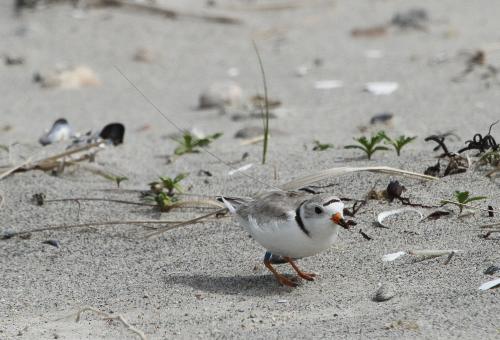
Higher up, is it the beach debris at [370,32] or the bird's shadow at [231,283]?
the bird's shadow at [231,283]

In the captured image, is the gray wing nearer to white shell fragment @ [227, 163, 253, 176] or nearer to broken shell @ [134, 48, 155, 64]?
white shell fragment @ [227, 163, 253, 176]

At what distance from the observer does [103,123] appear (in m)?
7.23

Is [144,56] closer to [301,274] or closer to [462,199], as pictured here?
[462,199]

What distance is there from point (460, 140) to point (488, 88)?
1620 mm

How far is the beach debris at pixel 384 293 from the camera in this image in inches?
137

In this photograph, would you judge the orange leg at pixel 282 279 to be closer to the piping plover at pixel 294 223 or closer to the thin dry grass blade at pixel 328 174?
the piping plover at pixel 294 223

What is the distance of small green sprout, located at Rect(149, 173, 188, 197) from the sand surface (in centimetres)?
16

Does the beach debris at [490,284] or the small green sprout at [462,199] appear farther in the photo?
the small green sprout at [462,199]

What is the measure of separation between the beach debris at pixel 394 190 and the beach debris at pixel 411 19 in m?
5.41

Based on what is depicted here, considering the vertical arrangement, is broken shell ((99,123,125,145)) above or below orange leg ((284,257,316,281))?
below

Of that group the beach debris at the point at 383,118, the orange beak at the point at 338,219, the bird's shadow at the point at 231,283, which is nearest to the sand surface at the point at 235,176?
the bird's shadow at the point at 231,283

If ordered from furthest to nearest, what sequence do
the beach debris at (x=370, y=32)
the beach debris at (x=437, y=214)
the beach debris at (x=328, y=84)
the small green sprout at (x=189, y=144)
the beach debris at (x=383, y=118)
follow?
the beach debris at (x=370, y=32) < the beach debris at (x=328, y=84) < the beach debris at (x=383, y=118) < the small green sprout at (x=189, y=144) < the beach debris at (x=437, y=214)

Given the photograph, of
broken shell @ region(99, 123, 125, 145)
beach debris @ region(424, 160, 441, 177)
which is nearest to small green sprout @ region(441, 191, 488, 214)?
beach debris @ region(424, 160, 441, 177)

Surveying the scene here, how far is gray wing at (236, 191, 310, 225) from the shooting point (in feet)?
12.2
